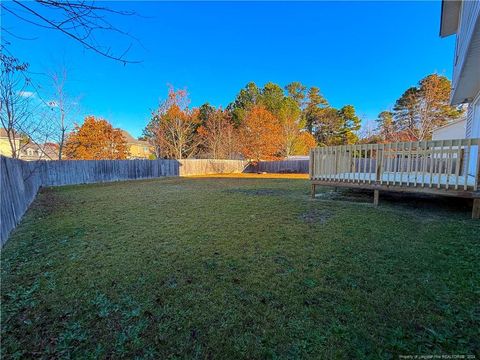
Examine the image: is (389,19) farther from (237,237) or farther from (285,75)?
(285,75)

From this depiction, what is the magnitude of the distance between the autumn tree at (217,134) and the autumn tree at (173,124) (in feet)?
7.14

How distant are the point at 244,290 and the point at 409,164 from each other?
4551mm

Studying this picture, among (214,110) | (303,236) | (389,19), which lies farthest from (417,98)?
(303,236)

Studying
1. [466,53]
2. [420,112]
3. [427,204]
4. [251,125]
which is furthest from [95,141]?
[420,112]

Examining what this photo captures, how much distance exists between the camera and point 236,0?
9680mm

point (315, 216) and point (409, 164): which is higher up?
point (409, 164)

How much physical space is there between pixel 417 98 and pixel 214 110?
19.9 meters

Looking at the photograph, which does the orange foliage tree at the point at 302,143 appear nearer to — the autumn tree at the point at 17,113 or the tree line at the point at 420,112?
the tree line at the point at 420,112

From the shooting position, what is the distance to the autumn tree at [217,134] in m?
Result: 24.4

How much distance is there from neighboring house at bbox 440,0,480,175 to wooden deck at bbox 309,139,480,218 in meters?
0.88

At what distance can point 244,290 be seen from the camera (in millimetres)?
2035

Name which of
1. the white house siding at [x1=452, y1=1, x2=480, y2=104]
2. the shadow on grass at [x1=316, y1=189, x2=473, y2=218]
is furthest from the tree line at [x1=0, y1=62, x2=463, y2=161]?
the white house siding at [x1=452, y1=1, x2=480, y2=104]

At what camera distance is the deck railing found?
404cm

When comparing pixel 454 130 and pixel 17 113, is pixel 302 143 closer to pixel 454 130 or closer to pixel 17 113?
pixel 454 130
